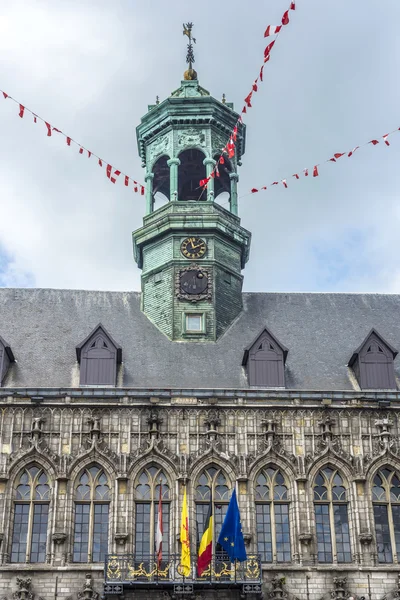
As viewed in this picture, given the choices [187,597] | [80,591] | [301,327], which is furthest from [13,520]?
[301,327]

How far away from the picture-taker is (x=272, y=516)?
32.7 metres

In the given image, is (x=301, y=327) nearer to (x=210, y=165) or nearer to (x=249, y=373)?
(x=249, y=373)

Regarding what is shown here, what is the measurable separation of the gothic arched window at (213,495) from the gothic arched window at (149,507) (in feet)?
3.51

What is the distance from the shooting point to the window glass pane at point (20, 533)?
31.6m

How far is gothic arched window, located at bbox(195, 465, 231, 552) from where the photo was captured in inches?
1283

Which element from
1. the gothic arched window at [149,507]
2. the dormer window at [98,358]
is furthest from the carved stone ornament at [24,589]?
the dormer window at [98,358]

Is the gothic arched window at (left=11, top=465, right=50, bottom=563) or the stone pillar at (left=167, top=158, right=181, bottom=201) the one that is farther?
the stone pillar at (left=167, top=158, right=181, bottom=201)

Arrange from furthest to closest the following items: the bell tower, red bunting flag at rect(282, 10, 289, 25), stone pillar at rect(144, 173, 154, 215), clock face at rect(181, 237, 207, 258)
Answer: stone pillar at rect(144, 173, 154, 215), clock face at rect(181, 237, 207, 258), the bell tower, red bunting flag at rect(282, 10, 289, 25)

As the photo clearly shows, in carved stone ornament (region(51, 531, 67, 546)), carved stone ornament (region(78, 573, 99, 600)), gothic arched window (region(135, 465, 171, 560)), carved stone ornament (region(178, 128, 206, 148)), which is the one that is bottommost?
carved stone ornament (region(78, 573, 99, 600))

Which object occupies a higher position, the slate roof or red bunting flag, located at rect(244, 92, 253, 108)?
red bunting flag, located at rect(244, 92, 253, 108)

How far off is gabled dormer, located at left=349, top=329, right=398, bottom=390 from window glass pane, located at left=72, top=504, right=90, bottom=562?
1104cm

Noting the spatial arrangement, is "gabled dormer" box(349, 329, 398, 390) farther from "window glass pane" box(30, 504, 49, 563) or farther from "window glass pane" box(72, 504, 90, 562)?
"window glass pane" box(30, 504, 49, 563)

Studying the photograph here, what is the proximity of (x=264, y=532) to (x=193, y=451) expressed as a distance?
3.67 meters

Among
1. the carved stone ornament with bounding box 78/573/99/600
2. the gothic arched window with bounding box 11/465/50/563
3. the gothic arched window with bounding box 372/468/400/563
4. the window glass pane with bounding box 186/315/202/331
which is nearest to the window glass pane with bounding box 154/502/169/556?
the carved stone ornament with bounding box 78/573/99/600
